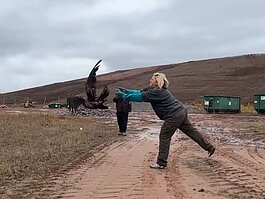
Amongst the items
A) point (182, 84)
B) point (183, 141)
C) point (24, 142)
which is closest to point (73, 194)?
point (24, 142)

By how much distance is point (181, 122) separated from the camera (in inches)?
429

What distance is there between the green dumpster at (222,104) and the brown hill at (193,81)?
1371cm

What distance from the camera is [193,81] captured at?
86.3 metres

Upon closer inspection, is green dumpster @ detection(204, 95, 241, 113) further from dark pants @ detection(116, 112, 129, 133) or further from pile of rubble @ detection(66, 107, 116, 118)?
dark pants @ detection(116, 112, 129, 133)

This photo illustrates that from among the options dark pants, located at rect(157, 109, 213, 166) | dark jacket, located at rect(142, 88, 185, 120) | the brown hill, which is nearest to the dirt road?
dark pants, located at rect(157, 109, 213, 166)

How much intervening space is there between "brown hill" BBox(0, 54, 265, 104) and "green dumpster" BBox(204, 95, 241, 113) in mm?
13711

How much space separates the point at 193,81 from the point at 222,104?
3584cm

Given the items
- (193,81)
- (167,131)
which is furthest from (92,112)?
(193,81)

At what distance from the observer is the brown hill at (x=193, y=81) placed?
7494 centimetres

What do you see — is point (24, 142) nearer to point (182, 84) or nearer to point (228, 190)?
point (228, 190)

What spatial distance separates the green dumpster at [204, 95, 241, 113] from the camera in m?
50.3

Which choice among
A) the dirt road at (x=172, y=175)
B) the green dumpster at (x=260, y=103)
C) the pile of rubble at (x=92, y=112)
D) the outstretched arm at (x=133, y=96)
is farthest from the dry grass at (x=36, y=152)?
the green dumpster at (x=260, y=103)

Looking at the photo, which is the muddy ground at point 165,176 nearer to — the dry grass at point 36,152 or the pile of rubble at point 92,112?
the dry grass at point 36,152

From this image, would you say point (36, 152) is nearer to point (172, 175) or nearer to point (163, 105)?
point (163, 105)
